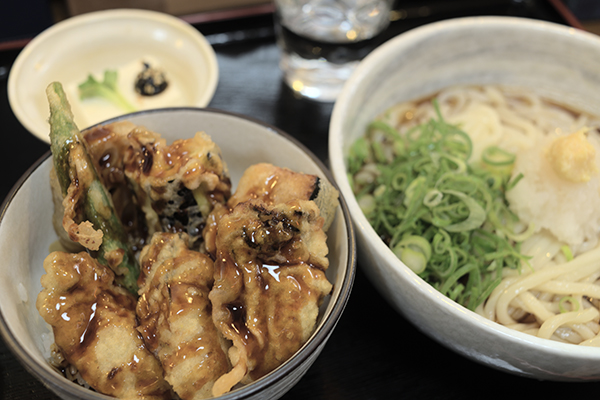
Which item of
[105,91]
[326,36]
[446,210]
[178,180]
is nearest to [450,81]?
[326,36]

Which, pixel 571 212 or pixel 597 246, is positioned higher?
pixel 571 212

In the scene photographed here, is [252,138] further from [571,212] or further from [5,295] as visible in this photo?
[571,212]

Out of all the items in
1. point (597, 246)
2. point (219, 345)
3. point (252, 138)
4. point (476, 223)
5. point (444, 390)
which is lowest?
point (444, 390)

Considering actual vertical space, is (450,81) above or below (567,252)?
above

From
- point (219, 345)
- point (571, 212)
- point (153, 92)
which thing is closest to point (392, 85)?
point (571, 212)

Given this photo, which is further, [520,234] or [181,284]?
[520,234]

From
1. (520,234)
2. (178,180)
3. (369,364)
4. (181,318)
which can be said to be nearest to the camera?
(181,318)

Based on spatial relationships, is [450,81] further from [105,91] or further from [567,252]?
[105,91]
